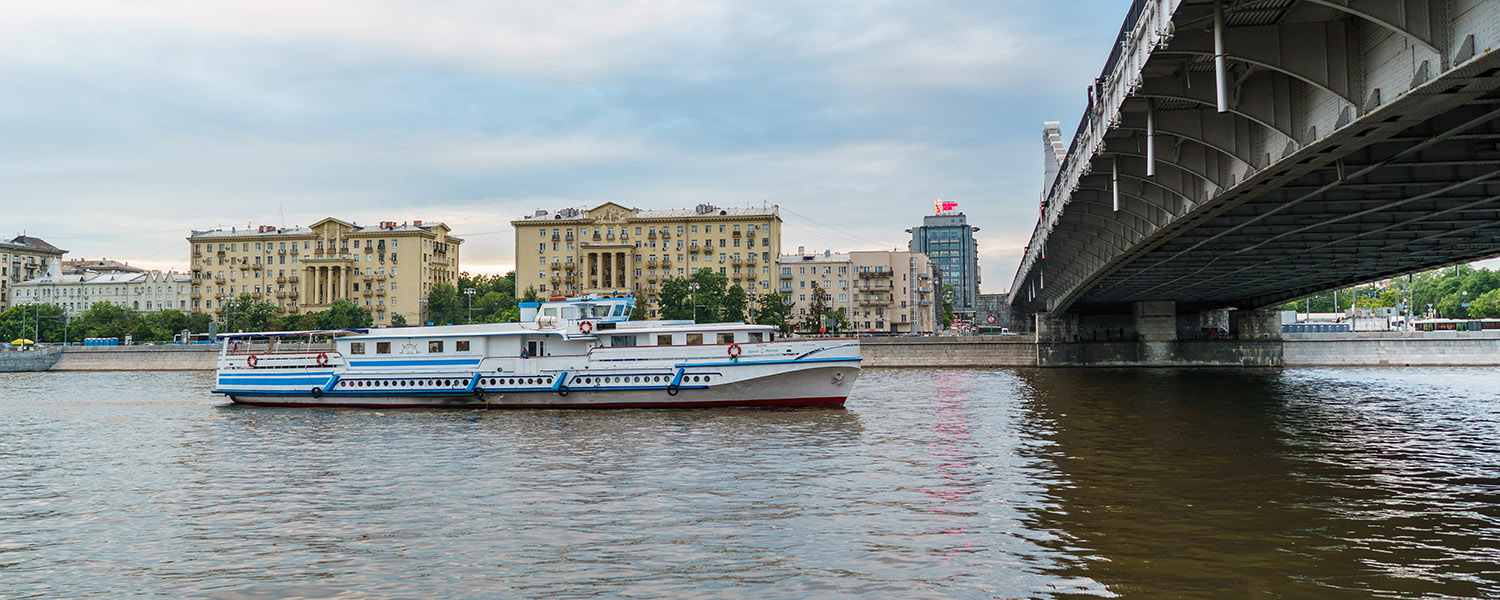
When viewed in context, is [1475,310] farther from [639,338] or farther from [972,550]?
[972,550]

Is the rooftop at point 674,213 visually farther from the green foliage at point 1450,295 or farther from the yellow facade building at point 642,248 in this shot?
the green foliage at point 1450,295

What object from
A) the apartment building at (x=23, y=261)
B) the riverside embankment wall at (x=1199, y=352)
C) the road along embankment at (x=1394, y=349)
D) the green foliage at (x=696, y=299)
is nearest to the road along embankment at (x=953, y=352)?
the riverside embankment wall at (x=1199, y=352)

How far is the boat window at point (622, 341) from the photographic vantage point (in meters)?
39.8

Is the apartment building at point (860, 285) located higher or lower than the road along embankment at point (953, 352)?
higher

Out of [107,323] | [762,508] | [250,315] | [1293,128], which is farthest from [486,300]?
[1293,128]

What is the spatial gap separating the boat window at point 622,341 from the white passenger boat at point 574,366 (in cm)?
5

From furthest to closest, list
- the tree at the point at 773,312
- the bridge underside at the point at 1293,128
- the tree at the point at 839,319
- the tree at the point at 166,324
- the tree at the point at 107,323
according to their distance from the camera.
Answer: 1. the tree at the point at 107,323
2. the tree at the point at 166,324
3. the tree at the point at 839,319
4. the tree at the point at 773,312
5. the bridge underside at the point at 1293,128

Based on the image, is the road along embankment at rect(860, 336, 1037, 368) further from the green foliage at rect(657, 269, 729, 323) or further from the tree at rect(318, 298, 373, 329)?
the tree at rect(318, 298, 373, 329)

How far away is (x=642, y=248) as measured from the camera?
5443 inches

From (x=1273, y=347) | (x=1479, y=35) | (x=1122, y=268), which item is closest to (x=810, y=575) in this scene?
(x=1479, y=35)

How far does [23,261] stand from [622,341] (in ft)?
596

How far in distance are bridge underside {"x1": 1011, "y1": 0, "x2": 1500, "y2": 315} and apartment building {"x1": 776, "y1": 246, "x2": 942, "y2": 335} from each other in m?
98.3

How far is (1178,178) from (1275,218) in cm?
596

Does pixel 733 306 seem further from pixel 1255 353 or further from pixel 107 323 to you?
pixel 107 323
